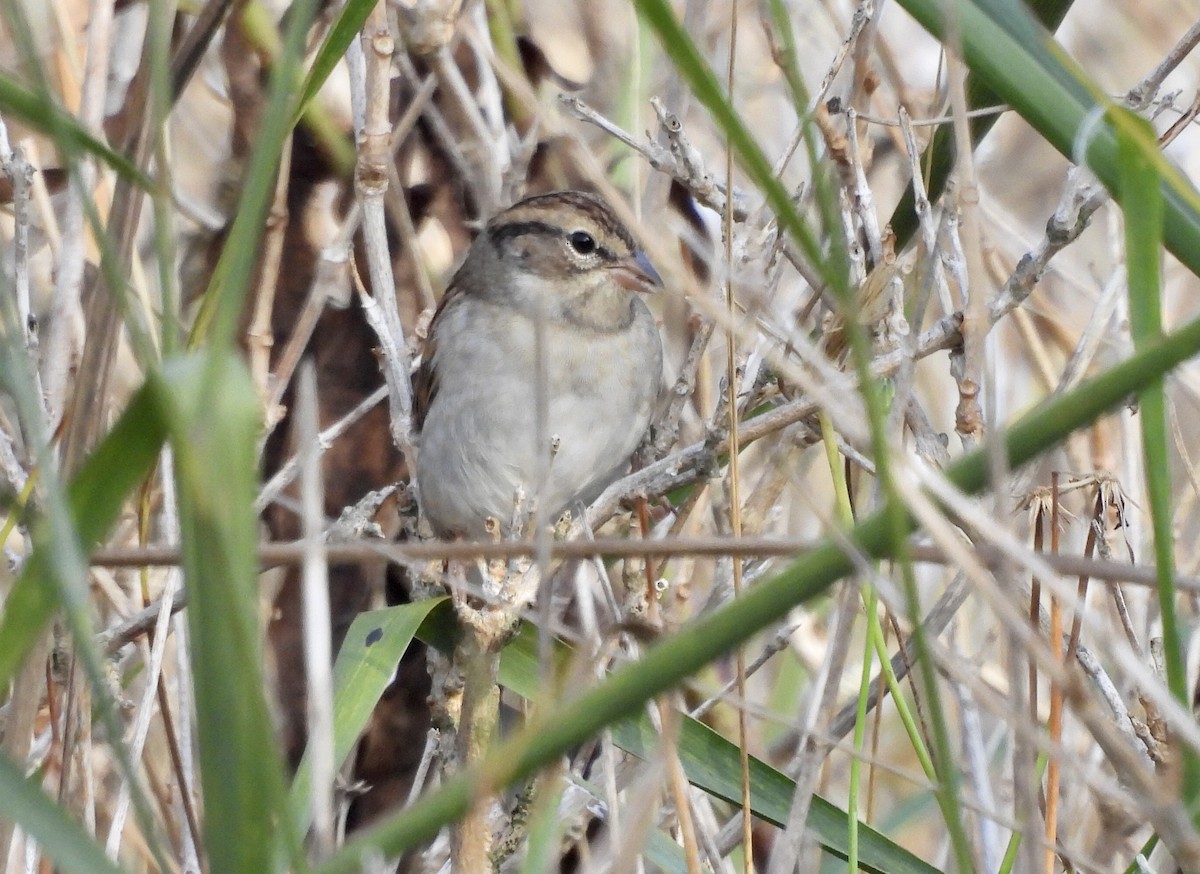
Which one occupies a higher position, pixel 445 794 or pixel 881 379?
pixel 881 379

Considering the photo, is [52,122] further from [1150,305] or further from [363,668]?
[363,668]

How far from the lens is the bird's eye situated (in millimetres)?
2533

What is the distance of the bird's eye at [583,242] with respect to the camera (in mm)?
2533

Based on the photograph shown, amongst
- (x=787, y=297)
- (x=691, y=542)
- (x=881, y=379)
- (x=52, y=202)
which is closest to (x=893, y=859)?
(x=881, y=379)

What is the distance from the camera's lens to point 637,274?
2520mm

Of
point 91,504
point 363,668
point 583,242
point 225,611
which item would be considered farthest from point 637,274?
point 225,611

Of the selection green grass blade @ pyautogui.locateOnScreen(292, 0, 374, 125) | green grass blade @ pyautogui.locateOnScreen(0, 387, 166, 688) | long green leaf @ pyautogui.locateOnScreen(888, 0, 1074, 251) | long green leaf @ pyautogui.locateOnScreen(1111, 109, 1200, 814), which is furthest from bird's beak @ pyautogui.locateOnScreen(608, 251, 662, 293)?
green grass blade @ pyautogui.locateOnScreen(0, 387, 166, 688)

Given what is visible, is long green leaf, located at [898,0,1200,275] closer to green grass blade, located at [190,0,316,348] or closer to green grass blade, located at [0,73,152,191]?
green grass blade, located at [190,0,316,348]

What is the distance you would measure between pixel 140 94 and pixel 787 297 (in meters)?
1.39

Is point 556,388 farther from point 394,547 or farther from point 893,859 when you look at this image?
point 394,547

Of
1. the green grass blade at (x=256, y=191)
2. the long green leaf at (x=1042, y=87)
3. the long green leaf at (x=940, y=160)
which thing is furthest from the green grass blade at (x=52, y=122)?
the long green leaf at (x=940, y=160)

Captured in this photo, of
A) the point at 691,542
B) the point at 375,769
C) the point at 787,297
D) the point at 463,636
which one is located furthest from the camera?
the point at 375,769

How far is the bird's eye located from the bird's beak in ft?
0.17

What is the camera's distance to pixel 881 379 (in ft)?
5.17
